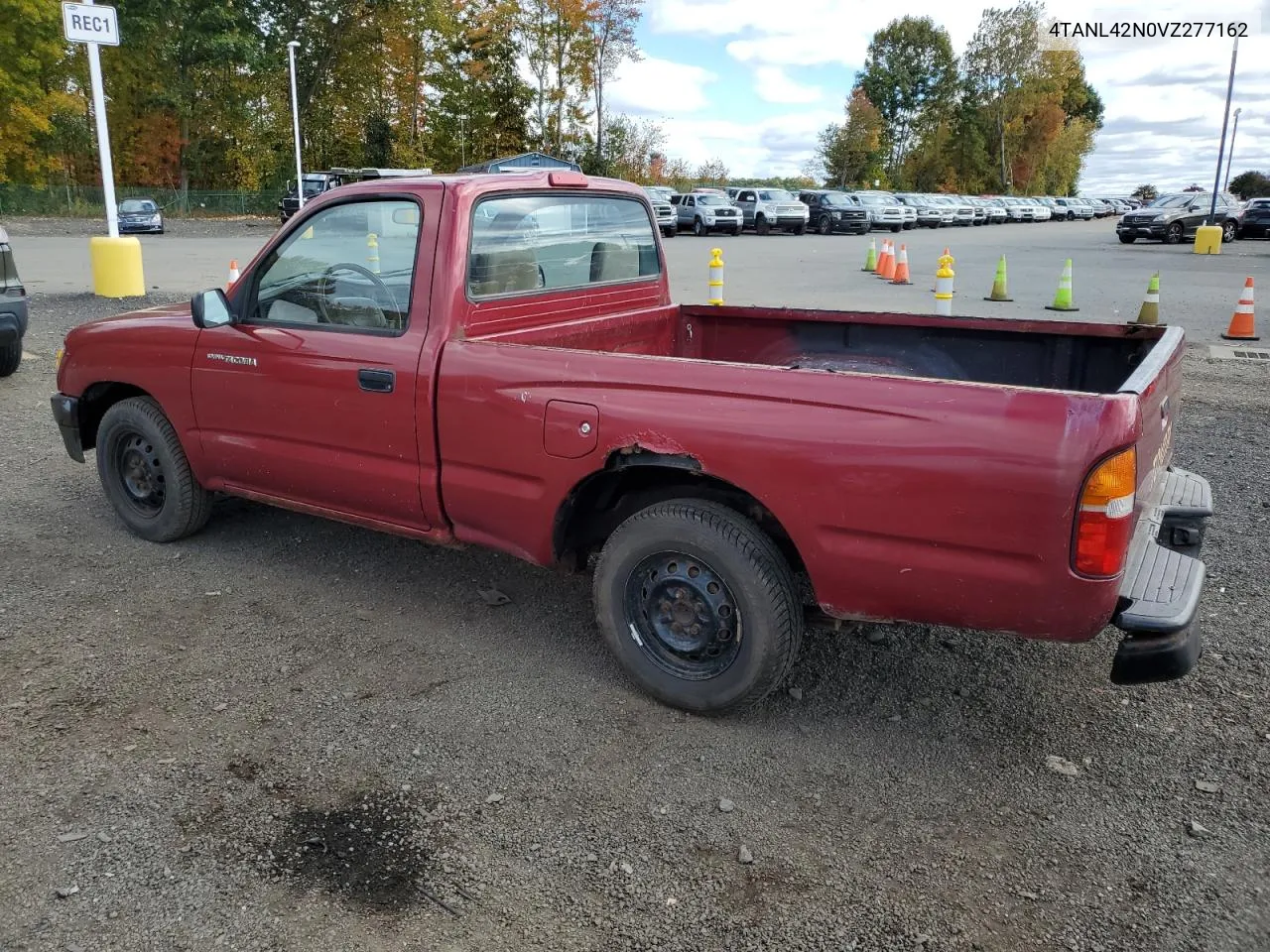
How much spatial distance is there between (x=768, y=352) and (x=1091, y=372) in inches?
60.3

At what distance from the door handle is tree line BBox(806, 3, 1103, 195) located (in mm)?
72571

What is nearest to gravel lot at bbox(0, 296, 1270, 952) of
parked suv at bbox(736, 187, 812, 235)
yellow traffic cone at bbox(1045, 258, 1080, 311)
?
yellow traffic cone at bbox(1045, 258, 1080, 311)

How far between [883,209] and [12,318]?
1546 inches

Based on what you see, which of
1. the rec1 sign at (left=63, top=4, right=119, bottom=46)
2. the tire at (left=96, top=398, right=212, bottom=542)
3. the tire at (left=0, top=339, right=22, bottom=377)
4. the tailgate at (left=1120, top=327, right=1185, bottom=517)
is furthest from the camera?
the rec1 sign at (left=63, top=4, right=119, bottom=46)

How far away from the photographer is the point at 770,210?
127 feet

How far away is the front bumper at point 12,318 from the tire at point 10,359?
0.33 metres

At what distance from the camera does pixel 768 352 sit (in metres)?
5.17

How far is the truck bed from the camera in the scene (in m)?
4.31

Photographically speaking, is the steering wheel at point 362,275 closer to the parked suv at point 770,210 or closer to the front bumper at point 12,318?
the front bumper at point 12,318

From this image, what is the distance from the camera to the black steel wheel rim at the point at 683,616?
3.44 meters

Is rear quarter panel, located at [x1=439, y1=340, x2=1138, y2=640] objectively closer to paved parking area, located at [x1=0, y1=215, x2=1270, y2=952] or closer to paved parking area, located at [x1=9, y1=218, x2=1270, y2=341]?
paved parking area, located at [x1=0, y1=215, x2=1270, y2=952]

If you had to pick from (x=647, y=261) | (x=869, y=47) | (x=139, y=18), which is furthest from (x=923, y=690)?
(x=869, y=47)

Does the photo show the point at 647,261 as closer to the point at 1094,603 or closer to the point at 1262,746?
the point at 1094,603

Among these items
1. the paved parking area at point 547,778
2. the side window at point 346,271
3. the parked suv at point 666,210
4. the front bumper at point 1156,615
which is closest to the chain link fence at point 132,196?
the parked suv at point 666,210
